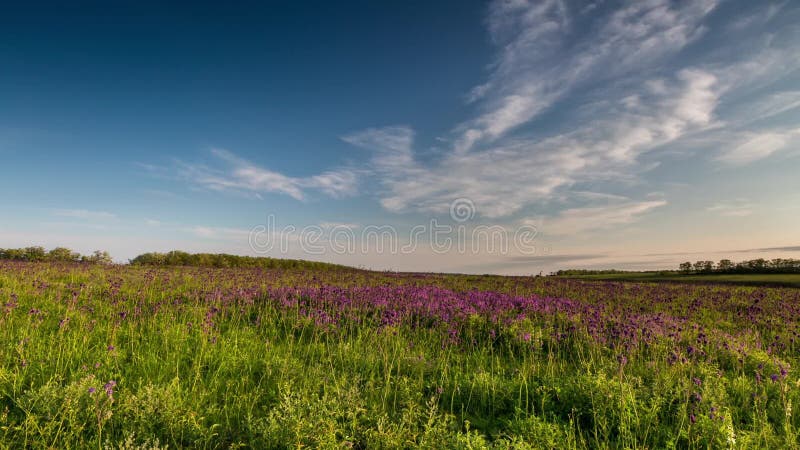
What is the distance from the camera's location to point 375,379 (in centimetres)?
487

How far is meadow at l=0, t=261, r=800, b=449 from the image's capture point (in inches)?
130

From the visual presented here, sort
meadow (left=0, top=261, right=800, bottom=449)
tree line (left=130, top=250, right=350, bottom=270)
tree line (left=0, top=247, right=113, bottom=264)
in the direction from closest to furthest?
meadow (left=0, top=261, right=800, bottom=449)
tree line (left=0, top=247, right=113, bottom=264)
tree line (left=130, top=250, right=350, bottom=270)

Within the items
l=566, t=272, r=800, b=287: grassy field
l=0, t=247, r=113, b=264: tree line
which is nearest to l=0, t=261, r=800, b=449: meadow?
l=0, t=247, r=113, b=264: tree line

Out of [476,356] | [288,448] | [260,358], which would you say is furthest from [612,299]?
[288,448]

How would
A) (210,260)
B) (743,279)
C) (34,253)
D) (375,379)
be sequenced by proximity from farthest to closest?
(743,279) → (210,260) → (34,253) → (375,379)

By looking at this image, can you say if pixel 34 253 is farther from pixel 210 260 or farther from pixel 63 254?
pixel 210 260

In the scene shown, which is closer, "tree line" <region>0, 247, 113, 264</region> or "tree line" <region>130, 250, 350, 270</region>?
"tree line" <region>0, 247, 113, 264</region>

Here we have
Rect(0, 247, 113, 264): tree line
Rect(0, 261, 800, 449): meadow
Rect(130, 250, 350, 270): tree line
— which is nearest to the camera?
Rect(0, 261, 800, 449): meadow

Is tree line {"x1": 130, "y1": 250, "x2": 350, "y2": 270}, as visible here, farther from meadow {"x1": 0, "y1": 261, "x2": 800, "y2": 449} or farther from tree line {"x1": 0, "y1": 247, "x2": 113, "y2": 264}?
meadow {"x1": 0, "y1": 261, "x2": 800, "y2": 449}

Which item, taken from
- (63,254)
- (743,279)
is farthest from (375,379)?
(743,279)

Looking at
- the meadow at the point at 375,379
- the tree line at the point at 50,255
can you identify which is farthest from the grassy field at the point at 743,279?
the tree line at the point at 50,255

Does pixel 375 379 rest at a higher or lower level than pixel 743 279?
higher

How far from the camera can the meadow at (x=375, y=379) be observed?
331 centimetres

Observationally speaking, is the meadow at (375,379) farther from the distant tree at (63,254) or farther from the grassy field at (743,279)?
the grassy field at (743,279)
